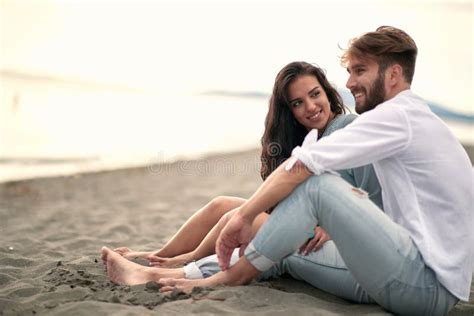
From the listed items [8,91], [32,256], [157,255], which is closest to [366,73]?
[157,255]

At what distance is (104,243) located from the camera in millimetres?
4453

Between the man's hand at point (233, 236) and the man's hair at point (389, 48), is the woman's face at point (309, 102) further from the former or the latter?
the man's hand at point (233, 236)

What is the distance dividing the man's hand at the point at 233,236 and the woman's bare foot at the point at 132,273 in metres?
0.47

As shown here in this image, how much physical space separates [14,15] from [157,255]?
2255cm

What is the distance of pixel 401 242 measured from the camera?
2289 millimetres

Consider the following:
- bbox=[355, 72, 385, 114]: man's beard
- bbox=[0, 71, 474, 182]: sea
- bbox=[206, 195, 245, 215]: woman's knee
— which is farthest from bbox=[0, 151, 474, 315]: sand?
bbox=[0, 71, 474, 182]: sea

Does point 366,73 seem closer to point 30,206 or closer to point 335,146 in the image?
point 335,146

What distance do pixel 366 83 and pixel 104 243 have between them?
2.69m

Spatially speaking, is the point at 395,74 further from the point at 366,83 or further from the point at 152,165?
the point at 152,165

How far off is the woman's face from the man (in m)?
0.91

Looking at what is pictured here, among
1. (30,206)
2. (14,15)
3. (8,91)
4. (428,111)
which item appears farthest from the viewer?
(14,15)

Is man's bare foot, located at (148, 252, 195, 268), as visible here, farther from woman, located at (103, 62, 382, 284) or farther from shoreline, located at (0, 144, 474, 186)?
shoreline, located at (0, 144, 474, 186)

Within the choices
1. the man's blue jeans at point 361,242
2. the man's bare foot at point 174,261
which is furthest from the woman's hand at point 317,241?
the man's bare foot at point 174,261

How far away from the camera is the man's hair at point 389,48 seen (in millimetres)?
2465
